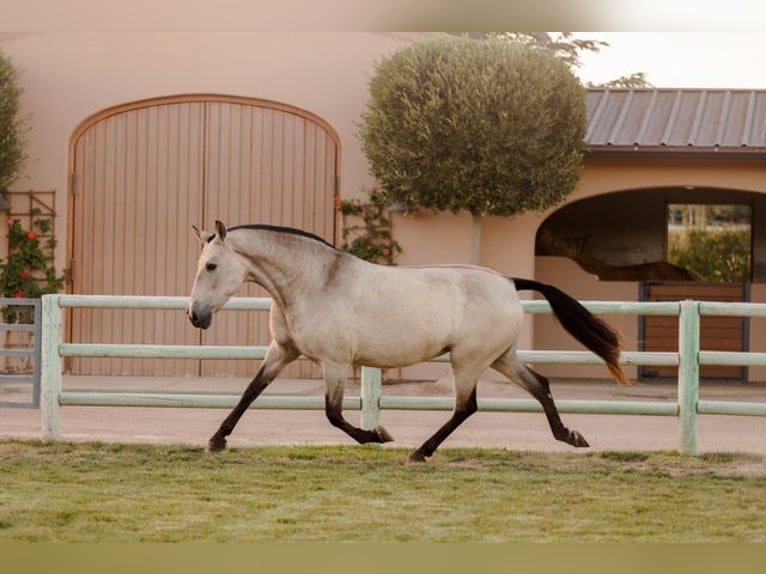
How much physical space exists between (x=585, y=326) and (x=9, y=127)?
9816 millimetres

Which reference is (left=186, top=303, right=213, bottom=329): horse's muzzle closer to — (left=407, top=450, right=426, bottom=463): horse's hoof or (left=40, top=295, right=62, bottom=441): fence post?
(left=407, top=450, right=426, bottom=463): horse's hoof

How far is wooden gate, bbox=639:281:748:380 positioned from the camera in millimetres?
16891

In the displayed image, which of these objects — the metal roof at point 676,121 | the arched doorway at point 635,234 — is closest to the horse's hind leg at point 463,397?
the metal roof at point 676,121

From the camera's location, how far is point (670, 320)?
669 inches

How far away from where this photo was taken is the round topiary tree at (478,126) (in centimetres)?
1484

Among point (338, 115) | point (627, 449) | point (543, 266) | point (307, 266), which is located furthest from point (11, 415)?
point (543, 266)

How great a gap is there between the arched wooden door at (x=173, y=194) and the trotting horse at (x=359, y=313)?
8786 millimetres

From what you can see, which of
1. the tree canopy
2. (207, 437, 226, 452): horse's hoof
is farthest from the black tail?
the tree canopy

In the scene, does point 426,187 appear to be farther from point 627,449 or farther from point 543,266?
point 627,449

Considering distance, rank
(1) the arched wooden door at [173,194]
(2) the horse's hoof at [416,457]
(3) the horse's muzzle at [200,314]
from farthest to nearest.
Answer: (1) the arched wooden door at [173,194] < (2) the horse's hoof at [416,457] < (3) the horse's muzzle at [200,314]

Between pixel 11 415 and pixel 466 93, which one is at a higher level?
pixel 466 93

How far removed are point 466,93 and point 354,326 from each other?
7.16 metres

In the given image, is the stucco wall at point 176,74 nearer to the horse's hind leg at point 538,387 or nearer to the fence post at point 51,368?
the fence post at point 51,368

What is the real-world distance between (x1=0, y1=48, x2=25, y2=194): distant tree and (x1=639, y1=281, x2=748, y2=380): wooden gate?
7.92 metres
